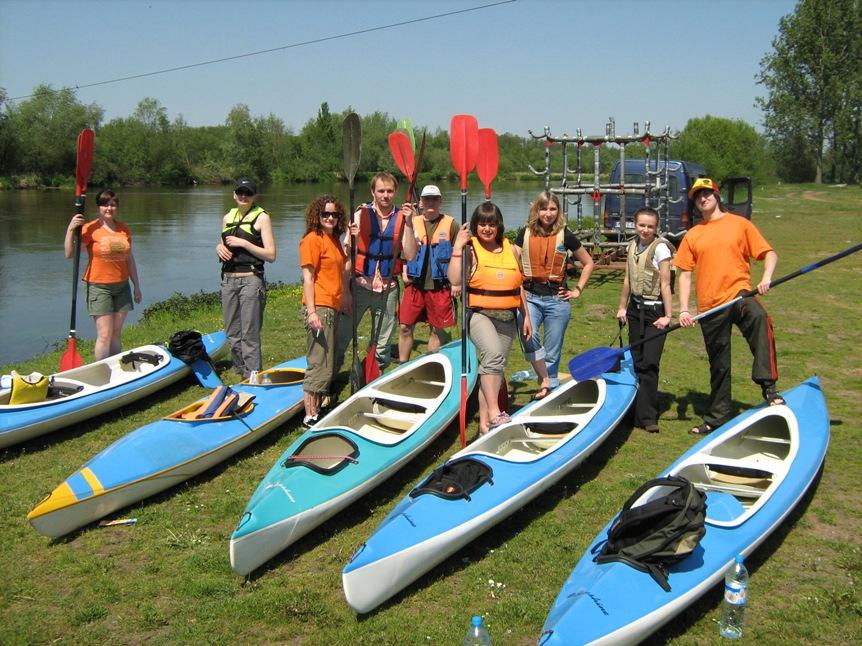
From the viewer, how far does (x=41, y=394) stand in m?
5.20

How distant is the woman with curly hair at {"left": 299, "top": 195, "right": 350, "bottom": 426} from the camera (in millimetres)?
4898

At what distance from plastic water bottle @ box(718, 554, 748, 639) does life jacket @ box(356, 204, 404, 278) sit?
3.33 meters

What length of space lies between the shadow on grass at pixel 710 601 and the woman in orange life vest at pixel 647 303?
4.69 feet

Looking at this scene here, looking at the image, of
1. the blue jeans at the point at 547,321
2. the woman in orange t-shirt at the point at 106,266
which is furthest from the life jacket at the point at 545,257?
the woman in orange t-shirt at the point at 106,266

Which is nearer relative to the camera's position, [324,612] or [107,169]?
[324,612]

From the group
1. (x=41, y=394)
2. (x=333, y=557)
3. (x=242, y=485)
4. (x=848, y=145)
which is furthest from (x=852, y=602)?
(x=848, y=145)

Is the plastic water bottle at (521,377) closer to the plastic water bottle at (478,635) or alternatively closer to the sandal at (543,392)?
the sandal at (543,392)

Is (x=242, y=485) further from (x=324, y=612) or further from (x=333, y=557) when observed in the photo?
(x=324, y=612)

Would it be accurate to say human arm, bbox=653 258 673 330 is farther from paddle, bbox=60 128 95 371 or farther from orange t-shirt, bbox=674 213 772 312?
paddle, bbox=60 128 95 371

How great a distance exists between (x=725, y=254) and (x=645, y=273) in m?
0.54

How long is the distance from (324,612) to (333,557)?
48cm

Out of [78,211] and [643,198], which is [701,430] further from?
[643,198]

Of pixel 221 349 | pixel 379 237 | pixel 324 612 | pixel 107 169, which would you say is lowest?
pixel 324 612

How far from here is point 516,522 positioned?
13.3 ft
